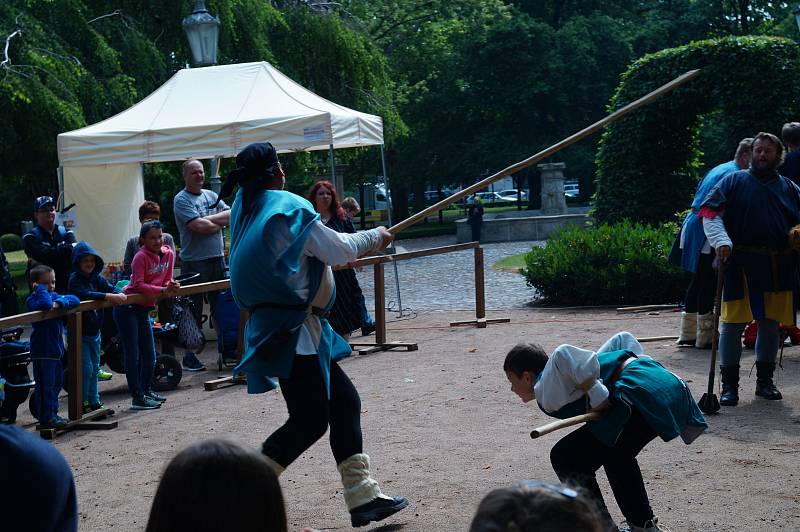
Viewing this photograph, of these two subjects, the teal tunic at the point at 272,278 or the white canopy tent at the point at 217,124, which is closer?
the teal tunic at the point at 272,278

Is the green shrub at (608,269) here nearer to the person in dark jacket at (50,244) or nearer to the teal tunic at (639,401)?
the person in dark jacket at (50,244)

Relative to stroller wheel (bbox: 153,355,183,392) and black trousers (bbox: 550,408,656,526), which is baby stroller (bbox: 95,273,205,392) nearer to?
stroller wheel (bbox: 153,355,183,392)

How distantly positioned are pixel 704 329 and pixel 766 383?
7.32ft

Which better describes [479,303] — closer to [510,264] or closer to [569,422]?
[569,422]

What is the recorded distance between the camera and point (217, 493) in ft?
6.49

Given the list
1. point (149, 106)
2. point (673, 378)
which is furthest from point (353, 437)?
point (149, 106)

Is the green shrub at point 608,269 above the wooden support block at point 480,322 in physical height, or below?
above

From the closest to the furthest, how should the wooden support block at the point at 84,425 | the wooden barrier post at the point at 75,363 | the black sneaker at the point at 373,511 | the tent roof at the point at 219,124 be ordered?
1. the black sneaker at the point at 373,511
2. the wooden support block at the point at 84,425
3. the wooden barrier post at the point at 75,363
4. the tent roof at the point at 219,124

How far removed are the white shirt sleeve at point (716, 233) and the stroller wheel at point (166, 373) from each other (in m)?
4.90

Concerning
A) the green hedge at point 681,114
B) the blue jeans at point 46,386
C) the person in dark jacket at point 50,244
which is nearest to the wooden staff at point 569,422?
the blue jeans at point 46,386

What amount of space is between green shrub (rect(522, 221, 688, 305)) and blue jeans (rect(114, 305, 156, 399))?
720 cm

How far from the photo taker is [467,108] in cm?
4312

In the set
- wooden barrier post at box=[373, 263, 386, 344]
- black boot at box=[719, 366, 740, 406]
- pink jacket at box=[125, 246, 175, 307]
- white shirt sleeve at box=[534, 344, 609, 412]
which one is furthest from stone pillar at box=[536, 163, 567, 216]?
white shirt sleeve at box=[534, 344, 609, 412]

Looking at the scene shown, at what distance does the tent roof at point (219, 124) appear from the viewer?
12.4m
